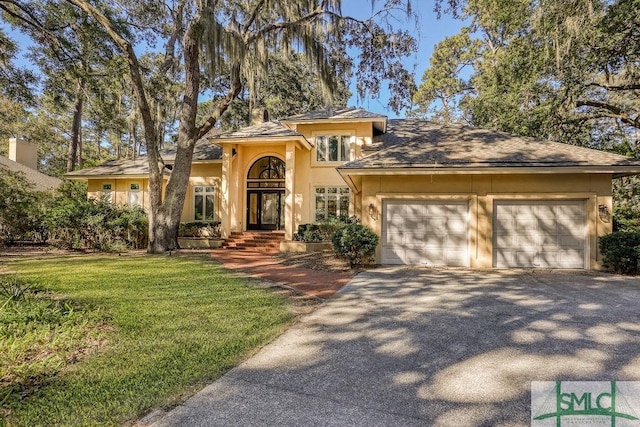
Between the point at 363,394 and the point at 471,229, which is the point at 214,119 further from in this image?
the point at 363,394

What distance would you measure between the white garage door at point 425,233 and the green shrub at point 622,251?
→ 3508 millimetres

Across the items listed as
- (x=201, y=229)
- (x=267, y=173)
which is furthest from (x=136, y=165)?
(x=267, y=173)

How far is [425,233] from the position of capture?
1037 cm

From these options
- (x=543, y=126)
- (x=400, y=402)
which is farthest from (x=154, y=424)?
(x=543, y=126)

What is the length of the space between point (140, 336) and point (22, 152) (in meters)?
31.2

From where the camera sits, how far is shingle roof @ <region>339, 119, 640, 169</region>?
969 centimetres

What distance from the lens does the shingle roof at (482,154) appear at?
9.69 meters

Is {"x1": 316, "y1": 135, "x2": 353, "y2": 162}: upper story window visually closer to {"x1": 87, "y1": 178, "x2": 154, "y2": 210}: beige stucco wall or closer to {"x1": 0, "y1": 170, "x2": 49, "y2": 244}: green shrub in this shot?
{"x1": 87, "y1": 178, "x2": 154, "y2": 210}: beige stucco wall

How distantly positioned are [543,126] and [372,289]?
1216 centimetres

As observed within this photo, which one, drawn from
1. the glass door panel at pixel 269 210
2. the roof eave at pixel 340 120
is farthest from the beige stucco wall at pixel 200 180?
the roof eave at pixel 340 120

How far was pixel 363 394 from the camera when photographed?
2.99 m

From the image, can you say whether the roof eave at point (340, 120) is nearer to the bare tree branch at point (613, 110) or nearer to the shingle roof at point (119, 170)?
the shingle roof at point (119, 170)

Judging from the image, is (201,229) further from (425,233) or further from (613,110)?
(613,110)
